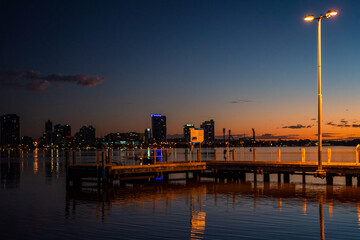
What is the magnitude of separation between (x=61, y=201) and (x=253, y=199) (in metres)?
13.2

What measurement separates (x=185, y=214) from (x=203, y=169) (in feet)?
69.1

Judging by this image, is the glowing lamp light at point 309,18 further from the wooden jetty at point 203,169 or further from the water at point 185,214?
the wooden jetty at point 203,169

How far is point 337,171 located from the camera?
34406 mm

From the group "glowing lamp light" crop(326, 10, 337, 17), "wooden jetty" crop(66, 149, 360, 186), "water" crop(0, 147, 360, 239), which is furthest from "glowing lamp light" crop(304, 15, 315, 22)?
"wooden jetty" crop(66, 149, 360, 186)

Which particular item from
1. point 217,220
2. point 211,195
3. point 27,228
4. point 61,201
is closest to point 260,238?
point 217,220

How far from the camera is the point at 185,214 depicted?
75.4 ft

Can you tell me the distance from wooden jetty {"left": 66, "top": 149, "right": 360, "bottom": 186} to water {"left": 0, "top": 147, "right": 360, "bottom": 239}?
5.34 feet

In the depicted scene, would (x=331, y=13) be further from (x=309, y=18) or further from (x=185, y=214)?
(x=185, y=214)

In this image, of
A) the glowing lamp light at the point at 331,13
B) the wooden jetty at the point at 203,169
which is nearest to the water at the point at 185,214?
the wooden jetty at the point at 203,169

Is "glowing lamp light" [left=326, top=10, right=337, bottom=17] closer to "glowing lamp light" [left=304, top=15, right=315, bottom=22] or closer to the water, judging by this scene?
"glowing lamp light" [left=304, top=15, right=315, bottom=22]

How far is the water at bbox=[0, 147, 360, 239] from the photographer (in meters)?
18.2

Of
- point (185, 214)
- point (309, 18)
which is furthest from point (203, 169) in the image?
point (185, 214)

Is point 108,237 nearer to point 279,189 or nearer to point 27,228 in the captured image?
point 27,228

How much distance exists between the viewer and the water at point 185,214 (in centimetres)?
1819
